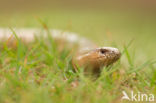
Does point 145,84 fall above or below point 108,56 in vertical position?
below

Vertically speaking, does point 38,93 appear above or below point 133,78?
above

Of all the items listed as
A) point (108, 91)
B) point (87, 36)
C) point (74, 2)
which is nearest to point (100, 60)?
point (108, 91)

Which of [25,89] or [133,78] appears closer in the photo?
[25,89]

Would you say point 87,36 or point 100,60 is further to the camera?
point 87,36

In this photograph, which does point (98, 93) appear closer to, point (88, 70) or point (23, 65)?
point (23, 65)

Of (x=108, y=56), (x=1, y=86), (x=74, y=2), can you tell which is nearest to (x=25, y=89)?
(x=1, y=86)

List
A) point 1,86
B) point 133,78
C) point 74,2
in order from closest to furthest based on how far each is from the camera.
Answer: point 1,86
point 133,78
point 74,2

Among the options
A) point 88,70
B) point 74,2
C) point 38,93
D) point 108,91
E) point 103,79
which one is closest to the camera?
point 38,93

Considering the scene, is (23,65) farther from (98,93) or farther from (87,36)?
(87,36)

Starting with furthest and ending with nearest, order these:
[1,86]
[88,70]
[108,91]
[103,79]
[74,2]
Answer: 1. [74,2]
2. [88,70]
3. [103,79]
4. [108,91]
5. [1,86]
